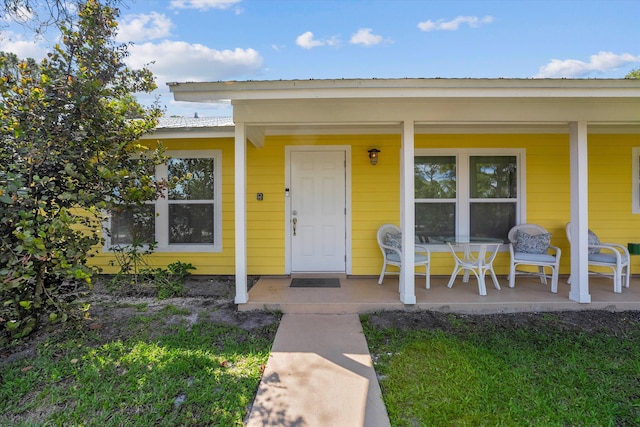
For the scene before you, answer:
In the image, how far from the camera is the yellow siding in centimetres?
498

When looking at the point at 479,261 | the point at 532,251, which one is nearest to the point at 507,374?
the point at 479,261

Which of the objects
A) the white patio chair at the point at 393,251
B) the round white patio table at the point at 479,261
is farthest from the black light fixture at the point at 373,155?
the round white patio table at the point at 479,261

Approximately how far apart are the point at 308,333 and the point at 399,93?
263 cm

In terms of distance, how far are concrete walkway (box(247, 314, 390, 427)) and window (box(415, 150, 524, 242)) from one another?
250cm

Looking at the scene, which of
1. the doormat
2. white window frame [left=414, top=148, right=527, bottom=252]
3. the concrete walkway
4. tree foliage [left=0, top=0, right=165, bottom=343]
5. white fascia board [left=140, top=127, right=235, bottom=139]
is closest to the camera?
the concrete walkway

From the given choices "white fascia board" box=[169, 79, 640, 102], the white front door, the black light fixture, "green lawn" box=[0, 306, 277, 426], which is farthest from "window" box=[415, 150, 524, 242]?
"green lawn" box=[0, 306, 277, 426]

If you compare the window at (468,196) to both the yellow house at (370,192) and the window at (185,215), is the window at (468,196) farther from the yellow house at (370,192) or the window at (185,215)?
the window at (185,215)

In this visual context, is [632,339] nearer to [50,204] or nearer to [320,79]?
[320,79]

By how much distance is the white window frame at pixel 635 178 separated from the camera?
499cm

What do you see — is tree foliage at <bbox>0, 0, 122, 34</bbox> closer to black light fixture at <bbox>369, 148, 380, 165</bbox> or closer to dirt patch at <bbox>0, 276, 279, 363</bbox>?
dirt patch at <bbox>0, 276, 279, 363</bbox>

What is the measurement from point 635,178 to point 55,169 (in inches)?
305

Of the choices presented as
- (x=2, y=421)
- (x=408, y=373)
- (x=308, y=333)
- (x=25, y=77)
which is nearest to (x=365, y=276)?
(x=308, y=333)

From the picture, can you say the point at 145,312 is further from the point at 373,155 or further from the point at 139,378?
the point at 373,155

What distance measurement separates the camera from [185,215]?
5.23 metres
